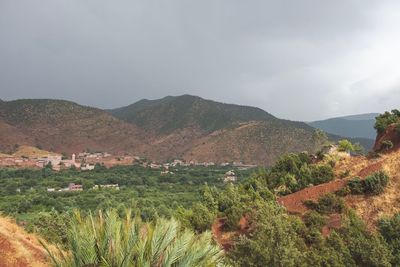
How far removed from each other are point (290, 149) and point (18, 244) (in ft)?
452

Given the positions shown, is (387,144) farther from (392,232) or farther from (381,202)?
(392,232)

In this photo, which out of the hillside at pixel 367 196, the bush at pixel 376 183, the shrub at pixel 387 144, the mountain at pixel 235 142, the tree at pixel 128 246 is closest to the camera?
the tree at pixel 128 246

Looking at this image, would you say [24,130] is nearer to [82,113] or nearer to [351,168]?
[82,113]

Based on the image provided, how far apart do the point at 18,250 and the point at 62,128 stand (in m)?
160

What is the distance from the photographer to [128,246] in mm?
6738

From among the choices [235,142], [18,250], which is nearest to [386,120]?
[18,250]

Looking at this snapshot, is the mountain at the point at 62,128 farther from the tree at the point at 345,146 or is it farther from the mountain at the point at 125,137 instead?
the tree at the point at 345,146

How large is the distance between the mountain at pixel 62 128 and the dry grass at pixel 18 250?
144761mm

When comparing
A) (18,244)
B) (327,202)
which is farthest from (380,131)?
(18,244)

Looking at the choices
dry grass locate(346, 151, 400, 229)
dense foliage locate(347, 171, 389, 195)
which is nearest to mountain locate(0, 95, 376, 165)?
dry grass locate(346, 151, 400, 229)

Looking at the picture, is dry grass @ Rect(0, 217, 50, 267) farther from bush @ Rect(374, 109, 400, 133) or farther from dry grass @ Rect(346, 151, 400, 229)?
bush @ Rect(374, 109, 400, 133)

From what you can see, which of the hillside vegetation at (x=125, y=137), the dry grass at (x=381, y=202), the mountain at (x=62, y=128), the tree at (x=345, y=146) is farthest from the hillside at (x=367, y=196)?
the mountain at (x=62, y=128)

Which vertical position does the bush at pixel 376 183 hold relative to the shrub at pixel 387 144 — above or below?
below

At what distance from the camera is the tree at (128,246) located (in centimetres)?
668
